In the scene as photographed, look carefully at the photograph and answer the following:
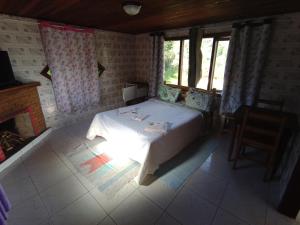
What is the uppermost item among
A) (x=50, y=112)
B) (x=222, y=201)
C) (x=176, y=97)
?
(x=176, y=97)

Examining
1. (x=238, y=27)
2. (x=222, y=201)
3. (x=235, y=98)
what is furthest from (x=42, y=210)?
(x=238, y=27)

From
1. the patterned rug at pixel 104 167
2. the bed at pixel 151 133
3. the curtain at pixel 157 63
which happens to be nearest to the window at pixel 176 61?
the curtain at pixel 157 63

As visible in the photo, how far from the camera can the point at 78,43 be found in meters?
3.25

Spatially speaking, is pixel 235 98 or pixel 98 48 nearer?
pixel 235 98

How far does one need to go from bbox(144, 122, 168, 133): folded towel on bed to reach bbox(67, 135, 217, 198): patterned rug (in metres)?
0.55

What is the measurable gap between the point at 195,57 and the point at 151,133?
2097mm

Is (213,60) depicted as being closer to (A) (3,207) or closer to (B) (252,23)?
(B) (252,23)

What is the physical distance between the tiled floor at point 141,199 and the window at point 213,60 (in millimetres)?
1872

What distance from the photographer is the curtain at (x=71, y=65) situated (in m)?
2.91

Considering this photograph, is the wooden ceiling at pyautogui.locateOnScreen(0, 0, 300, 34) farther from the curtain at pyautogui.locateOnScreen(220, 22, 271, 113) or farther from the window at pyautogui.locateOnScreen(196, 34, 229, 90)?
the window at pyautogui.locateOnScreen(196, 34, 229, 90)

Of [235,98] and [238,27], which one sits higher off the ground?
[238,27]

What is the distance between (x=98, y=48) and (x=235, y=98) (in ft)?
10.8

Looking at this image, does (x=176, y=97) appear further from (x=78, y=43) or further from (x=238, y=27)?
(x=78, y=43)

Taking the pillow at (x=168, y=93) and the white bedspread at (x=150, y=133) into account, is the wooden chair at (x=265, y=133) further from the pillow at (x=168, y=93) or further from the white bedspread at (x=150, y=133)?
the pillow at (x=168, y=93)
